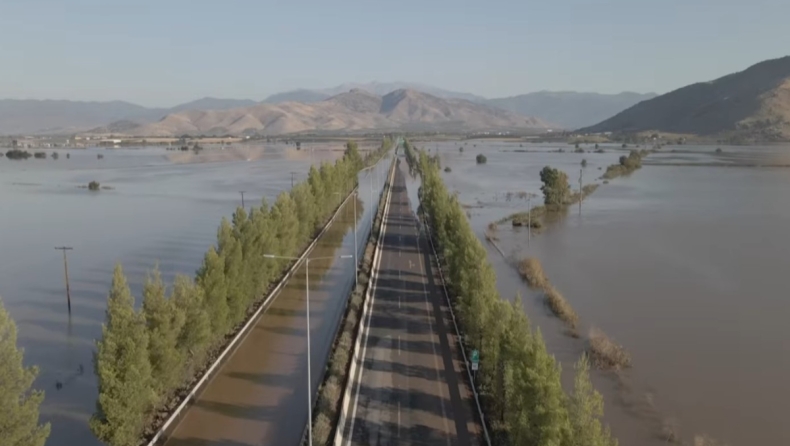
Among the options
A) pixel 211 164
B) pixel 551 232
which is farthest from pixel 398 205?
pixel 211 164

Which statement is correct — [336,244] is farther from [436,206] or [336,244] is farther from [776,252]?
[776,252]

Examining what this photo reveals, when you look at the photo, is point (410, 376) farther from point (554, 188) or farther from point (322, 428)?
point (554, 188)

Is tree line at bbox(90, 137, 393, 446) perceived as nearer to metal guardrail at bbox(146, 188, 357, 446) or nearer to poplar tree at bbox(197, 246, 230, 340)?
poplar tree at bbox(197, 246, 230, 340)

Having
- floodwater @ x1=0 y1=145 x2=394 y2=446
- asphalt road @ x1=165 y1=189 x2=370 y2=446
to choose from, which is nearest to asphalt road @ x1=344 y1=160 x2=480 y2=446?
asphalt road @ x1=165 y1=189 x2=370 y2=446

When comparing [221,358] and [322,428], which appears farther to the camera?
[221,358]

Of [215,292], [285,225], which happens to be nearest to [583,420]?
[215,292]

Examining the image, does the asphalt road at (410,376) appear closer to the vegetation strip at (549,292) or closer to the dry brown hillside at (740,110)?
the vegetation strip at (549,292)

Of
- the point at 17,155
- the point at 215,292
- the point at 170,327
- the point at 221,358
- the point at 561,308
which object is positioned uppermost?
the point at 17,155
